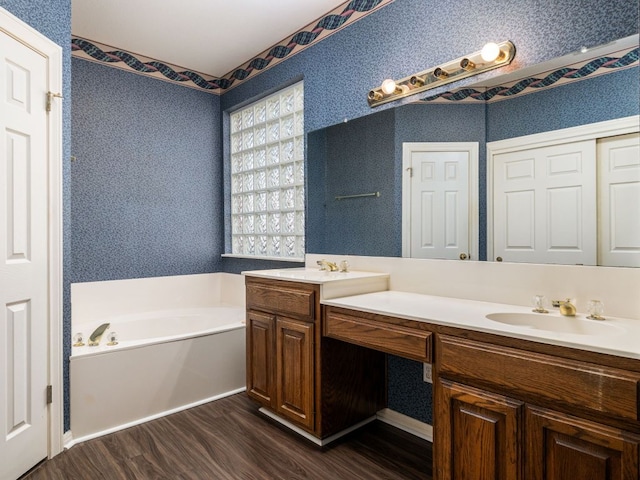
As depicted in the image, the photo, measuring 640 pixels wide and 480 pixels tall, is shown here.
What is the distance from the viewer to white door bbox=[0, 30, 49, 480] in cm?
170

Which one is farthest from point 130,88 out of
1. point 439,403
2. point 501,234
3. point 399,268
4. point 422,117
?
point 439,403

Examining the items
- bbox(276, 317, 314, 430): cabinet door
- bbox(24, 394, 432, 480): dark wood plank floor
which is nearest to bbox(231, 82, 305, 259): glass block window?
bbox(276, 317, 314, 430): cabinet door

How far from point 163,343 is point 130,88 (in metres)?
2.14

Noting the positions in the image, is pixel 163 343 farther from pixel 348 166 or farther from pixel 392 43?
pixel 392 43

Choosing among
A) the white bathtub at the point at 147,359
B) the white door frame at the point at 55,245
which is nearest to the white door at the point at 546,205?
the white bathtub at the point at 147,359

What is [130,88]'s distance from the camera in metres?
3.20

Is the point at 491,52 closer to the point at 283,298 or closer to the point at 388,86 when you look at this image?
the point at 388,86

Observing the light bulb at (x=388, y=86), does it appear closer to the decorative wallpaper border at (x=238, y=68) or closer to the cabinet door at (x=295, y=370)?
the decorative wallpaper border at (x=238, y=68)

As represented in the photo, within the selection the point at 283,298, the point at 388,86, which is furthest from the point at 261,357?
the point at 388,86

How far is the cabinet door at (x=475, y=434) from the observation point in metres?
1.27

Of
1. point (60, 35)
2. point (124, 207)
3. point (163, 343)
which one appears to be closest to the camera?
point (60, 35)

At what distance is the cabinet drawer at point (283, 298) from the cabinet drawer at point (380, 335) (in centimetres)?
14

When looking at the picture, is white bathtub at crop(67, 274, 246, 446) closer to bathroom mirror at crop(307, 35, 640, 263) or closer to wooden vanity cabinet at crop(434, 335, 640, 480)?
bathroom mirror at crop(307, 35, 640, 263)

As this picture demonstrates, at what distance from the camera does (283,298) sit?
7.07 feet
